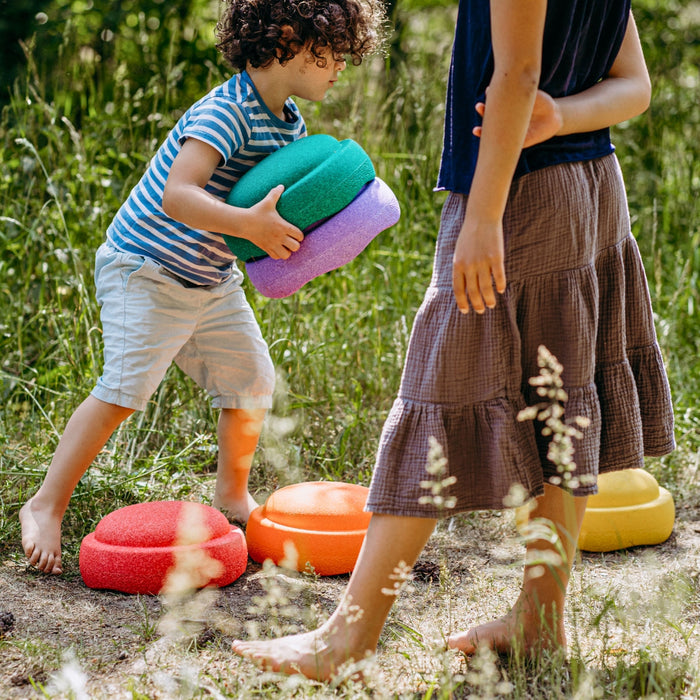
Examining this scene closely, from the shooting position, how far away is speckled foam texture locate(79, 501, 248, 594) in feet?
7.00

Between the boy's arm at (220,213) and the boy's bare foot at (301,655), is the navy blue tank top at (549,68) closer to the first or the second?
the boy's arm at (220,213)

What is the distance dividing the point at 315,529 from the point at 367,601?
0.70m

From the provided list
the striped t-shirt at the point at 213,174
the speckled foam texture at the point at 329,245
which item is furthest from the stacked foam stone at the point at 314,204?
the striped t-shirt at the point at 213,174

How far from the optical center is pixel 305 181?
78.9 inches

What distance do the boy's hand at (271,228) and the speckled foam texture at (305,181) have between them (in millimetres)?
31

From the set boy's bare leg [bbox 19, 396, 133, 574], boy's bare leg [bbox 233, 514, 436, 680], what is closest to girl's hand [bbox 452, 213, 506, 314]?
boy's bare leg [bbox 233, 514, 436, 680]

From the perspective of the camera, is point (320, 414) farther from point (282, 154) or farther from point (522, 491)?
point (522, 491)

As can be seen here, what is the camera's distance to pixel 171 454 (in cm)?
294

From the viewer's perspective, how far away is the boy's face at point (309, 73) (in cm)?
220

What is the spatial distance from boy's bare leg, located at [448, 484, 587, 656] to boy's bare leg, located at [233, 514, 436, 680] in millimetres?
258

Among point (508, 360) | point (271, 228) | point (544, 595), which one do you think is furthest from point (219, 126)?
point (544, 595)

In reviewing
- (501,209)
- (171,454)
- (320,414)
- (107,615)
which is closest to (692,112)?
(320,414)

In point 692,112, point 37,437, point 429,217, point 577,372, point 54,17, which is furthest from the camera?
point 692,112

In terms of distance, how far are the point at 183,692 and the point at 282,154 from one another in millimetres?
1223
